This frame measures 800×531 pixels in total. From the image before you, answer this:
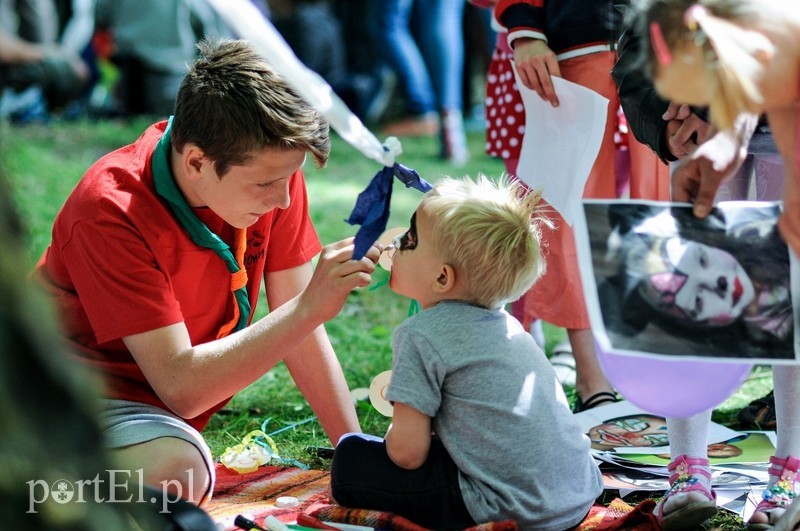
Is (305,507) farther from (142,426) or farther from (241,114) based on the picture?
(241,114)

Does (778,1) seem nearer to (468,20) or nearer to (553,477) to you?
(553,477)

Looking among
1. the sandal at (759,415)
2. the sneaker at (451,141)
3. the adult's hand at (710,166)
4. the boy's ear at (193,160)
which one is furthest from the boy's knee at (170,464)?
the sneaker at (451,141)

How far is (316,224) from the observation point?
5.25m

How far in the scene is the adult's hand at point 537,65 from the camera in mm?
2688

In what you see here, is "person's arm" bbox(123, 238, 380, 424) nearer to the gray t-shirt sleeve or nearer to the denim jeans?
the gray t-shirt sleeve

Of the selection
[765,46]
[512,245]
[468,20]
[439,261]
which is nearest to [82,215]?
[439,261]

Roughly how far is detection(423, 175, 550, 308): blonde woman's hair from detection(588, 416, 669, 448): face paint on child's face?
706mm

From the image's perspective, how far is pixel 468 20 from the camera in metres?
8.92

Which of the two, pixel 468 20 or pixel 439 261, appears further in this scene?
pixel 468 20

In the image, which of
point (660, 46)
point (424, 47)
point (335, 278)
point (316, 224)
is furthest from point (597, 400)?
point (424, 47)

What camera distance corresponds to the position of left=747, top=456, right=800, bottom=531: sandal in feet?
6.88

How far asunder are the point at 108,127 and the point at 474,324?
19.9ft

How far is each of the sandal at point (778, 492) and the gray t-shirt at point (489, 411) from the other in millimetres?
384

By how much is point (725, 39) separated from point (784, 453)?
0.99 m
